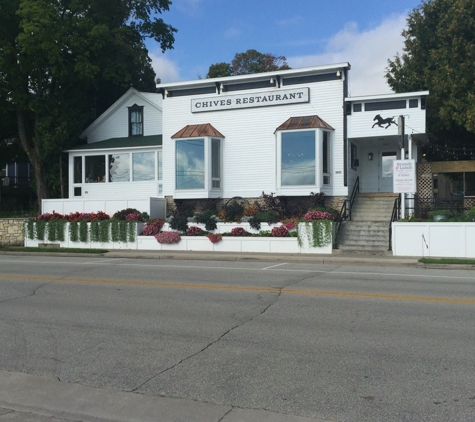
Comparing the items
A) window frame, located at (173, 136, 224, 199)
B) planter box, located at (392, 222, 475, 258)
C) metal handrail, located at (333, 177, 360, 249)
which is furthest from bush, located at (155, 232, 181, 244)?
planter box, located at (392, 222, 475, 258)

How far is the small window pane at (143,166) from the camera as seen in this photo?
94.7 feet

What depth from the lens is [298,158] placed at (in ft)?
79.7

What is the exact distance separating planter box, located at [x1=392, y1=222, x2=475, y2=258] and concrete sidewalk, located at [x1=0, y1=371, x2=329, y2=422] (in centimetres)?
1629

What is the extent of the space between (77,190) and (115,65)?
7.73 m

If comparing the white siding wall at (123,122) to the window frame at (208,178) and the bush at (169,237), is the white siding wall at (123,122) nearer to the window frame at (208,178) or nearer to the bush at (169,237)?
the window frame at (208,178)

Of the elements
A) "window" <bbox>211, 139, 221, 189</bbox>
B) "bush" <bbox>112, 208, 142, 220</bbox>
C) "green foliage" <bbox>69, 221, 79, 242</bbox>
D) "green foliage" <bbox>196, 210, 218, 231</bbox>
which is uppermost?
"window" <bbox>211, 139, 221, 189</bbox>

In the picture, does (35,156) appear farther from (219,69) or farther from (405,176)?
(219,69)

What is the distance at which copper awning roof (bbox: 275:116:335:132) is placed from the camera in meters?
24.0

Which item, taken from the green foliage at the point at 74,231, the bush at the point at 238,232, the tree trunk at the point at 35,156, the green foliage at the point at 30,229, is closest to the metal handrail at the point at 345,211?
the bush at the point at 238,232

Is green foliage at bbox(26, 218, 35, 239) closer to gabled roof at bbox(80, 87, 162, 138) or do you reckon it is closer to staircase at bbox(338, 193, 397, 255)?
gabled roof at bbox(80, 87, 162, 138)

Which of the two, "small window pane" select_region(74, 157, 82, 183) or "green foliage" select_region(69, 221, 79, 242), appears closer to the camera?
"green foliage" select_region(69, 221, 79, 242)

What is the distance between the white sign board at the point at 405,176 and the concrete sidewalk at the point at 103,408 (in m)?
16.6

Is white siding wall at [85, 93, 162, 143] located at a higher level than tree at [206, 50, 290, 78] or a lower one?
lower

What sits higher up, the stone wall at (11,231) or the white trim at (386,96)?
the white trim at (386,96)
